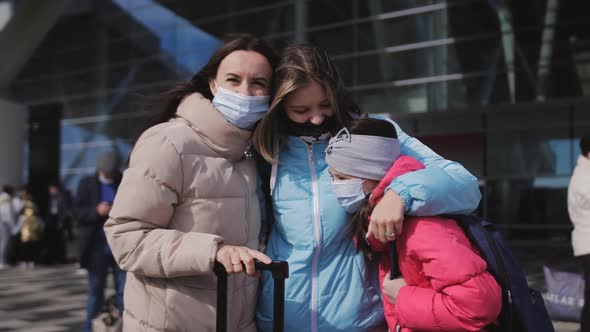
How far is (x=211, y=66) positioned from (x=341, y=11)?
14.1m

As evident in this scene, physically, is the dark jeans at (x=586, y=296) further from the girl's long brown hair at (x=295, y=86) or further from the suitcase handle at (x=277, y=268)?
the suitcase handle at (x=277, y=268)

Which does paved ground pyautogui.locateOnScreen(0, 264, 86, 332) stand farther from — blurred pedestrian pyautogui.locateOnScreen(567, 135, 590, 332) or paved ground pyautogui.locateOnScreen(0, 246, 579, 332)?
blurred pedestrian pyautogui.locateOnScreen(567, 135, 590, 332)

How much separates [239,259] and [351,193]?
1.50 ft

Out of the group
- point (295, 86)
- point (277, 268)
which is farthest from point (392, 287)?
point (295, 86)

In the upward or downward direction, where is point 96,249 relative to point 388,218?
downward

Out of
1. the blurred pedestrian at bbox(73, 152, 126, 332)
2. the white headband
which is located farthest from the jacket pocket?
the blurred pedestrian at bbox(73, 152, 126, 332)

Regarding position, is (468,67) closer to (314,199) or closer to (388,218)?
(314,199)

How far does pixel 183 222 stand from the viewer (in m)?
1.74

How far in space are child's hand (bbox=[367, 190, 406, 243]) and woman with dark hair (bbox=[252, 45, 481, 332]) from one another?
0.03 meters

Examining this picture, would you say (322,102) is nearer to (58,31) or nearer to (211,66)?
(211,66)

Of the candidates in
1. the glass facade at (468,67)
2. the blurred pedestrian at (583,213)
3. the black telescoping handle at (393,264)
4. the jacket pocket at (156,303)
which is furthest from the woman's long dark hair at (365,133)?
the glass facade at (468,67)

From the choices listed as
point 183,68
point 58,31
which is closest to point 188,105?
point 183,68

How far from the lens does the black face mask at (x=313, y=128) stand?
1930 mm

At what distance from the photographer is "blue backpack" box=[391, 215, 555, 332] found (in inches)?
59.5
